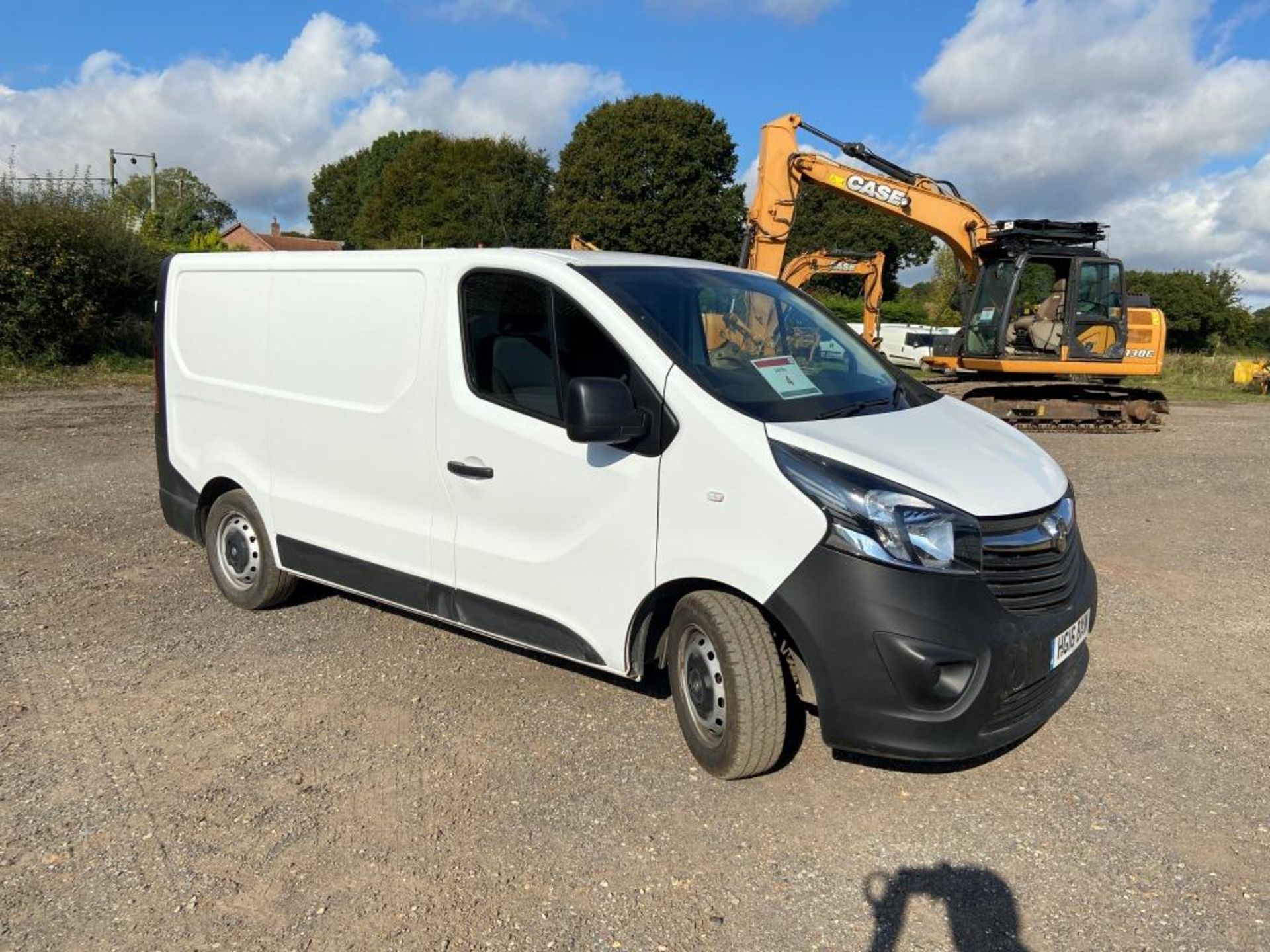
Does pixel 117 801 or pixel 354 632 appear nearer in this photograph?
pixel 117 801

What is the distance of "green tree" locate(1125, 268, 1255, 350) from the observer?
153 feet

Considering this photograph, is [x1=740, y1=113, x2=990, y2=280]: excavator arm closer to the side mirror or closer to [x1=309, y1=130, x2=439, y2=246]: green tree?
the side mirror

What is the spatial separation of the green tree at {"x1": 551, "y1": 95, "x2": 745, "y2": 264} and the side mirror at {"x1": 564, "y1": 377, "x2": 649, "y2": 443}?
37.8m

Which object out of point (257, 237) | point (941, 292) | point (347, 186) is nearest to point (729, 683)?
point (941, 292)

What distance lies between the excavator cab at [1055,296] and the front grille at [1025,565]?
12.0 m

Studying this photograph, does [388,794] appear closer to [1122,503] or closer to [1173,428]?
[1122,503]

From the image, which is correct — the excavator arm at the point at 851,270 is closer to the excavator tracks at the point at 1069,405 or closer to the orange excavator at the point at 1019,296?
the orange excavator at the point at 1019,296

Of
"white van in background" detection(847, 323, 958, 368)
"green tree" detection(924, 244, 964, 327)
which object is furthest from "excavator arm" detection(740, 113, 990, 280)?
"white van in background" detection(847, 323, 958, 368)

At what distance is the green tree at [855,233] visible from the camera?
47750mm

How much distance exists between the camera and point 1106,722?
4.14 m

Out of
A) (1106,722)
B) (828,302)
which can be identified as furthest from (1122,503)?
(828,302)

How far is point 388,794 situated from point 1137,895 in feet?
8.49

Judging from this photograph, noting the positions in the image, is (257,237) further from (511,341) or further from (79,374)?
(511,341)

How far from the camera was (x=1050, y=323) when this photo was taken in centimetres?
1467
